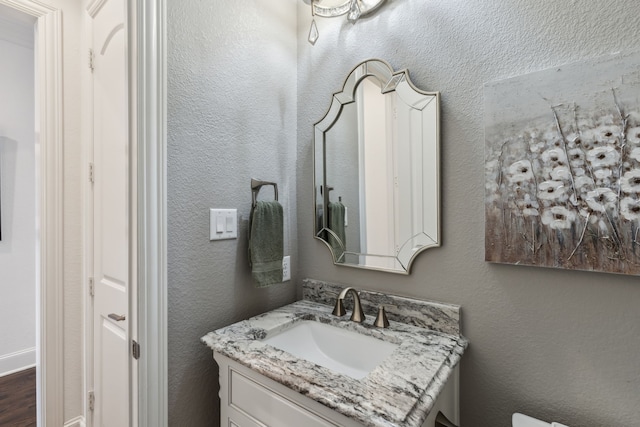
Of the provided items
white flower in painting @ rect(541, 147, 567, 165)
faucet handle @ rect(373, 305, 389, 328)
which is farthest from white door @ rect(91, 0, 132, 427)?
white flower in painting @ rect(541, 147, 567, 165)

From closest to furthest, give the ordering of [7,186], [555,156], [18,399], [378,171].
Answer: [555,156] → [378,171] → [18,399] → [7,186]

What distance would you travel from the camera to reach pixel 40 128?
1.54 m

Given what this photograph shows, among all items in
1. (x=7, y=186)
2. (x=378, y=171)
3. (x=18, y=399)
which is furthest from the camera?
(x=7, y=186)

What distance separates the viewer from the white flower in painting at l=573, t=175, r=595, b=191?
0.82m

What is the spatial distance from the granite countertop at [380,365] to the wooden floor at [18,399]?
1828mm

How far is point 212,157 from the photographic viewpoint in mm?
1134

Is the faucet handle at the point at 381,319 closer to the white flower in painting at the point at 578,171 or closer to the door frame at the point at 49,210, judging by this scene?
the white flower in painting at the point at 578,171

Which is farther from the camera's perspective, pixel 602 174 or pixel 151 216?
pixel 151 216

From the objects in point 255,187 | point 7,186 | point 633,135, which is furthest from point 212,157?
point 7,186

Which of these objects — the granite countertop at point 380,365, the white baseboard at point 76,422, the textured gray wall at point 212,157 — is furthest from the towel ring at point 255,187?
the white baseboard at point 76,422

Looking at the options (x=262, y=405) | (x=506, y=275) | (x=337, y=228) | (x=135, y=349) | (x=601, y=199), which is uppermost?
(x=601, y=199)

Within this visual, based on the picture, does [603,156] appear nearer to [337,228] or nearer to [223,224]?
[337,228]

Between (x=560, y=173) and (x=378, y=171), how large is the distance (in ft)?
1.94

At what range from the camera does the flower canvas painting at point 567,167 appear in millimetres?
774
